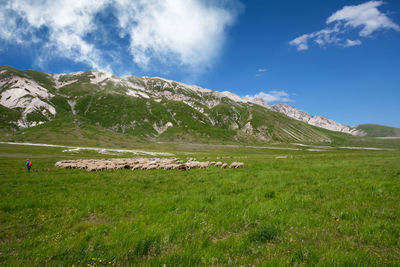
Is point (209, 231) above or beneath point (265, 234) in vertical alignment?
beneath

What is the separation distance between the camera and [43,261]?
5020 millimetres

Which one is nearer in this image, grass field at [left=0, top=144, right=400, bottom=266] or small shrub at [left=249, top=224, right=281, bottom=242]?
grass field at [left=0, top=144, right=400, bottom=266]

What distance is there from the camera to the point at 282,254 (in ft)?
16.4

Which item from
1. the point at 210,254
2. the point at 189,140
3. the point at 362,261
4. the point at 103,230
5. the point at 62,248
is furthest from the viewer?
the point at 189,140

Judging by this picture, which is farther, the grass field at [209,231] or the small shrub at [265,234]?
the small shrub at [265,234]

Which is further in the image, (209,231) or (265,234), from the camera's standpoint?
(209,231)

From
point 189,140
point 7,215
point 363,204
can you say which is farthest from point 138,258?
point 189,140

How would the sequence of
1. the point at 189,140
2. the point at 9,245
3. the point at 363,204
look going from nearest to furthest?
the point at 9,245 → the point at 363,204 → the point at 189,140

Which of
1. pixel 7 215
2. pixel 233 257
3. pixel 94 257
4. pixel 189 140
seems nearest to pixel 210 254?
pixel 233 257

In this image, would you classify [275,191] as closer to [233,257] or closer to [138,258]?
[233,257]

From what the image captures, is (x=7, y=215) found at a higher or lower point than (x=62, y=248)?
lower

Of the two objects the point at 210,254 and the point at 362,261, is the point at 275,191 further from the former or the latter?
the point at 210,254

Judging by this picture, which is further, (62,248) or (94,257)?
(62,248)

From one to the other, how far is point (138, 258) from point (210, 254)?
2.13 meters
